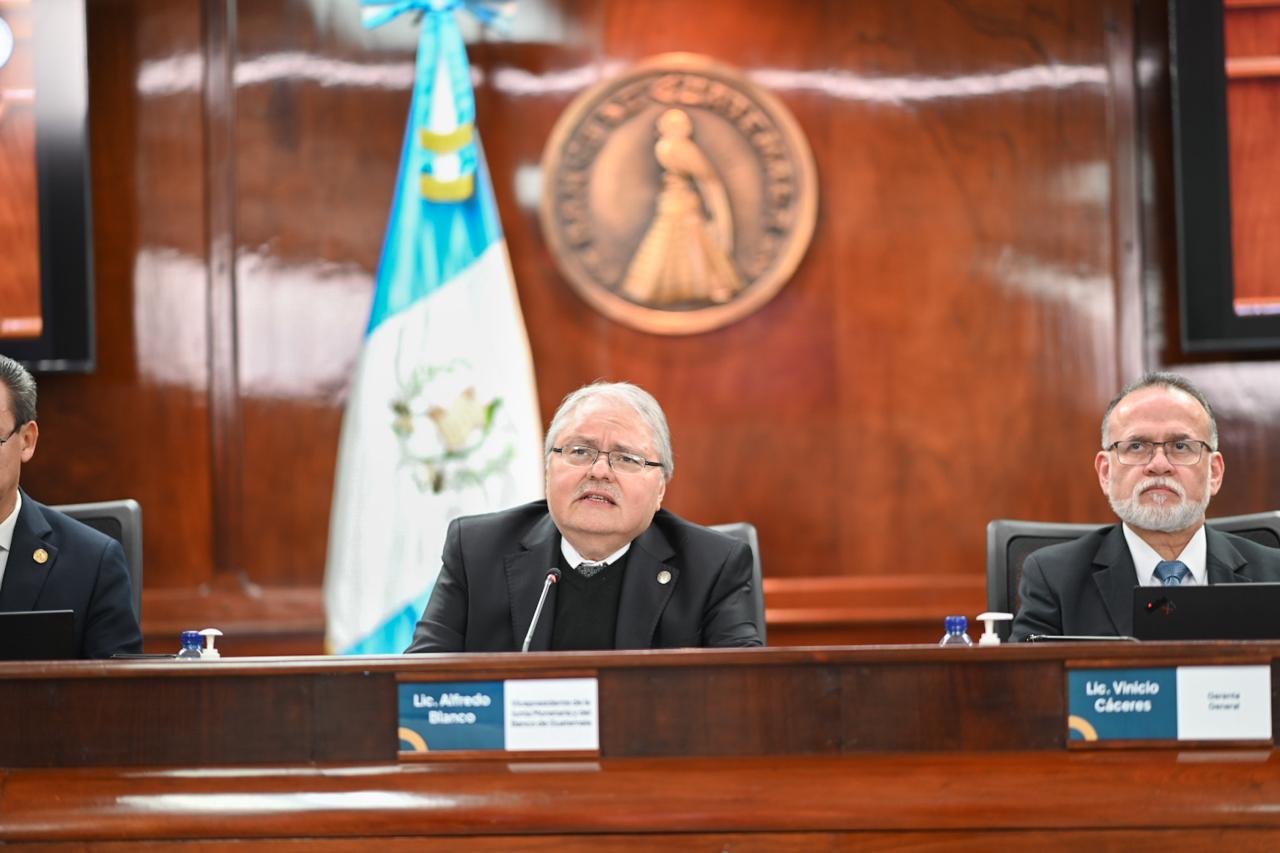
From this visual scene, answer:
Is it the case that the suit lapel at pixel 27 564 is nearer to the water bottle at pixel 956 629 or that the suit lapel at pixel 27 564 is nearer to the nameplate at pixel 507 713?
the nameplate at pixel 507 713

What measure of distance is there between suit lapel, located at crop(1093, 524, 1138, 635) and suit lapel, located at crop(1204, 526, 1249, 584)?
139mm

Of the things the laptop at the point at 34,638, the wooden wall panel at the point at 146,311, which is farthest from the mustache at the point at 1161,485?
the wooden wall panel at the point at 146,311

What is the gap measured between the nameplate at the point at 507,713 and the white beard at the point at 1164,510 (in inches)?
55.0

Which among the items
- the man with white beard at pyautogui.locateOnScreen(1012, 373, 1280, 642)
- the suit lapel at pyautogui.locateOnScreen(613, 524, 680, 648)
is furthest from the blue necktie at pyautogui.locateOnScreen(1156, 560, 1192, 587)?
the suit lapel at pyautogui.locateOnScreen(613, 524, 680, 648)

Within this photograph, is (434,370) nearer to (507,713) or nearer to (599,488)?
(599,488)

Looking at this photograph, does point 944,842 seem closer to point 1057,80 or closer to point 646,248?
point 646,248

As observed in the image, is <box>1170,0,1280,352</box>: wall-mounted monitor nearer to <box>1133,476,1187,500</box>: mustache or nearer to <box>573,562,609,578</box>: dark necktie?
<box>1133,476,1187,500</box>: mustache

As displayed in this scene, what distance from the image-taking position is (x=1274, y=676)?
1.51 meters

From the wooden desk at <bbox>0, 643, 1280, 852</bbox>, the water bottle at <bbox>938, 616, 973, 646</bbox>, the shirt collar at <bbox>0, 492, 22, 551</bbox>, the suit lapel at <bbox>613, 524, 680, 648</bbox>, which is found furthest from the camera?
the shirt collar at <bbox>0, 492, 22, 551</bbox>

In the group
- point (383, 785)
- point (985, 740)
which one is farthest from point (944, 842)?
point (383, 785)

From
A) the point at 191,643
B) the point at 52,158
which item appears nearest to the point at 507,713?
the point at 191,643

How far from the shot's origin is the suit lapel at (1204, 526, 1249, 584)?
8.14 ft

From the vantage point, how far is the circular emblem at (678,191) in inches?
155

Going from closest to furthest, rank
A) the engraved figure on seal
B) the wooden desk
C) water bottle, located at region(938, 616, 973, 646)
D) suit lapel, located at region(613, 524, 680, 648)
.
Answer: the wooden desk
water bottle, located at region(938, 616, 973, 646)
suit lapel, located at region(613, 524, 680, 648)
the engraved figure on seal
